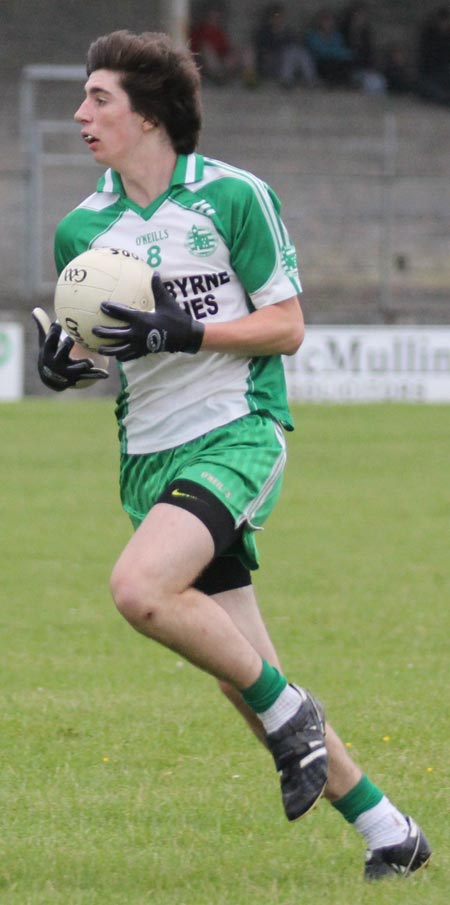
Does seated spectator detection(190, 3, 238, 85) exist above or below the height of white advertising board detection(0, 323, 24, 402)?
above

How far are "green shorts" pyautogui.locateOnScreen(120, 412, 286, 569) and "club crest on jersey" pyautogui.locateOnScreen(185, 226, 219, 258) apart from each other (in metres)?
0.46

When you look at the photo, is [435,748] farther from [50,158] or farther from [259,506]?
[50,158]

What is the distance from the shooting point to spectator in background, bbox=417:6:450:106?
95.4ft

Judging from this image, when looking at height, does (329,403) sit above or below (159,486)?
below

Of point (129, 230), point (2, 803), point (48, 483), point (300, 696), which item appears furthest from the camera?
point (48, 483)

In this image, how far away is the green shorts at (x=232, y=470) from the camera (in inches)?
160

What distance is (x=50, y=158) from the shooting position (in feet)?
72.3

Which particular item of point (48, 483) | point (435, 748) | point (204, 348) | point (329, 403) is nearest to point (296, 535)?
point (48, 483)

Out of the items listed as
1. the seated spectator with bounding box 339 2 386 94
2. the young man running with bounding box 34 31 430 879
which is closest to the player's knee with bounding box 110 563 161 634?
the young man running with bounding box 34 31 430 879

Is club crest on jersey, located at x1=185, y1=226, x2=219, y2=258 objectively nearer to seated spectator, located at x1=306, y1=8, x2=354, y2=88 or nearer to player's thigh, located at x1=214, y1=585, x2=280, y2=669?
player's thigh, located at x1=214, y1=585, x2=280, y2=669

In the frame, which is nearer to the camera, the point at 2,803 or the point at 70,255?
the point at 70,255

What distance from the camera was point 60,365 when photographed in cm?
429

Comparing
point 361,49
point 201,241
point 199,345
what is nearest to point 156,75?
point 201,241

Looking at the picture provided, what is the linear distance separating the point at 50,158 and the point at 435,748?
17.6 meters
